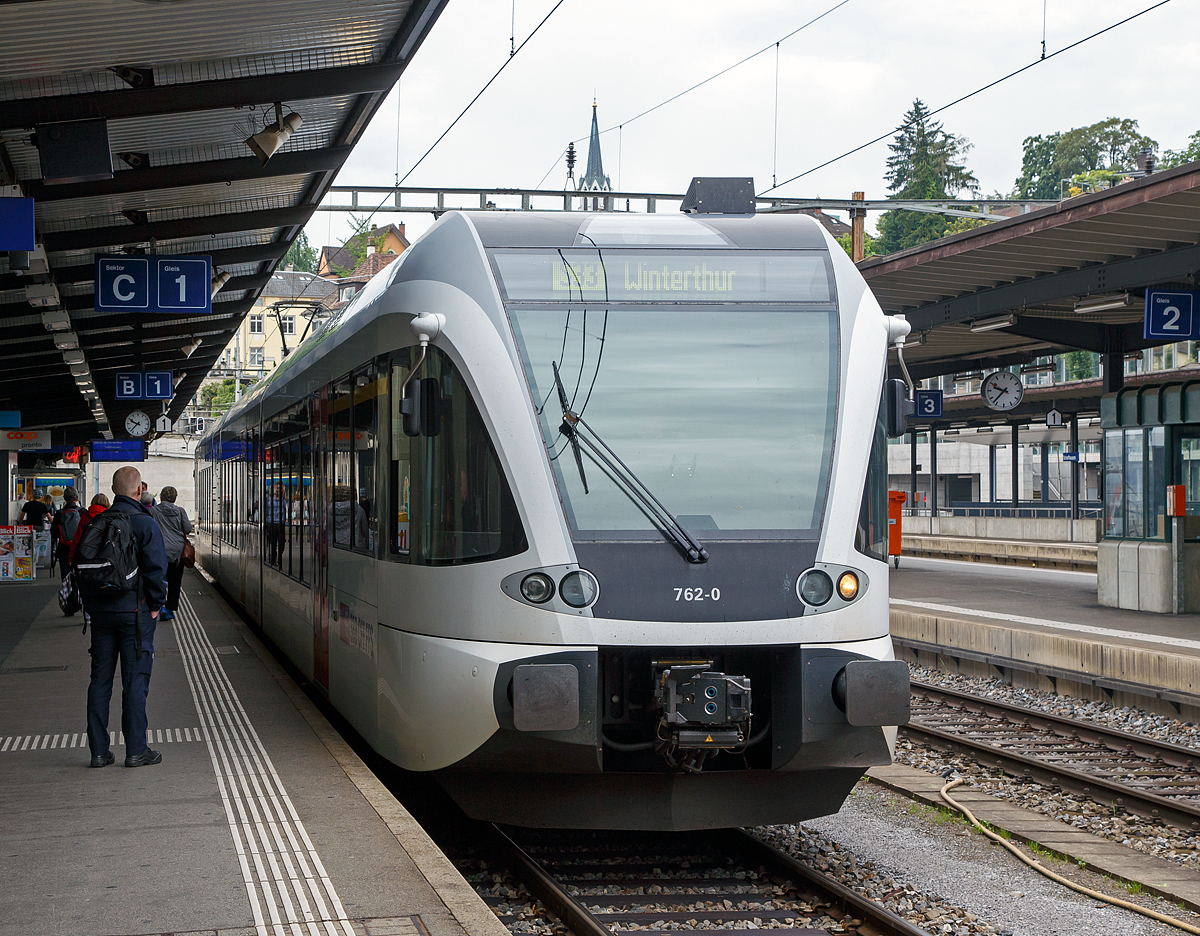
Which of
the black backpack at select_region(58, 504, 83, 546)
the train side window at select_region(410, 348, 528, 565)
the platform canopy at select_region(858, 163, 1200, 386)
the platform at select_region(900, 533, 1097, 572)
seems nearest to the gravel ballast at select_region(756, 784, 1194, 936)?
the train side window at select_region(410, 348, 528, 565)

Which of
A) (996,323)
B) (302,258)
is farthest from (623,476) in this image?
(302,258)

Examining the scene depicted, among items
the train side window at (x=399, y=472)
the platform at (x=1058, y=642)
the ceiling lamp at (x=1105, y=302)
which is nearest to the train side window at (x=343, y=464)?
the train side window at (x=399, y=472)

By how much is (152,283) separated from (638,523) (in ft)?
29.4

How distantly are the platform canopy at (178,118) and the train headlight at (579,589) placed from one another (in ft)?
14.1

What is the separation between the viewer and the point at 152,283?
13750 millimetres

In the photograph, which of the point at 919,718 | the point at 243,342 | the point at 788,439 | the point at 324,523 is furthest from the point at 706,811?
the point at 243,342

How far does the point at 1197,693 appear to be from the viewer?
1179cm

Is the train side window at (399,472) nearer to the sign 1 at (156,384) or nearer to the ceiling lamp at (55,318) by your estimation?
the ceiling lamp at (55,318)

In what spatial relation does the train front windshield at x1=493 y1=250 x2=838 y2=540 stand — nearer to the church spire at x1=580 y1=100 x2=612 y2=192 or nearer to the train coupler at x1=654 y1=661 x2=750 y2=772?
the train coupler at x1=654 y1=661 x2=750 y2=772

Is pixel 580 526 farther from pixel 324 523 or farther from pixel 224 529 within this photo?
pixel 224 529

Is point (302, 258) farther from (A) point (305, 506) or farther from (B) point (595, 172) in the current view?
(A) point (305, 506)

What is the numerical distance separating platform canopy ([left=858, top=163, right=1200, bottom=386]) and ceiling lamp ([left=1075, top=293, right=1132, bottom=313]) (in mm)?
20

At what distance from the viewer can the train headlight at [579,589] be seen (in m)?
6.24

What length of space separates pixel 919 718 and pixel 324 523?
18.7ft
